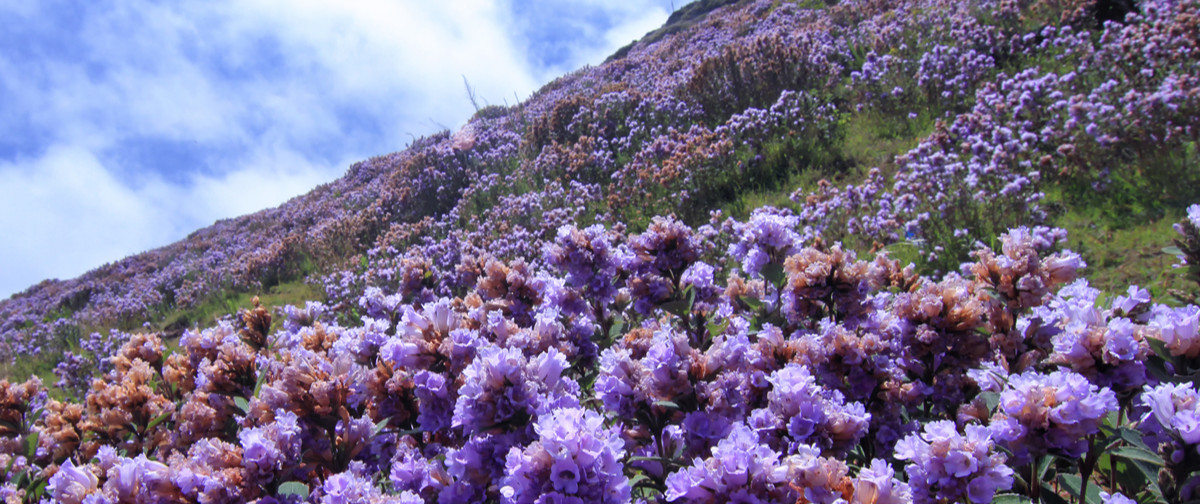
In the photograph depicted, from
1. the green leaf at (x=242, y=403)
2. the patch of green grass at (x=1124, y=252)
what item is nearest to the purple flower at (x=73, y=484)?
the green leaf at (x=242, y=403)

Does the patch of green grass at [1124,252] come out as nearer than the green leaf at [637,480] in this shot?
No

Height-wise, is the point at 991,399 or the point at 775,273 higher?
the point at 775,273

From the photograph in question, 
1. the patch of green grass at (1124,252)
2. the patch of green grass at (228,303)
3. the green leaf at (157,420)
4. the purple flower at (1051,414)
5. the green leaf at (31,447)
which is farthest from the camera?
the patch of green grass at (228,303)

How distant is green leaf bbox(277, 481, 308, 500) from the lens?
175 cm

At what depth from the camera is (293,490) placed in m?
1.76

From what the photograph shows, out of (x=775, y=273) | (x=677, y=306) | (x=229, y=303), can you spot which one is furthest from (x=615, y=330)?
(x=229, y=303)

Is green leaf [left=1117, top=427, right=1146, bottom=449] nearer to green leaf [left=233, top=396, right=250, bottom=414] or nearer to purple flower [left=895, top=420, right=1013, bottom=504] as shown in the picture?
purple flower [left=895, top=420, right=1013, bottom=504]

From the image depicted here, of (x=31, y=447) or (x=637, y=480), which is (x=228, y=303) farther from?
(x=637, y=480)

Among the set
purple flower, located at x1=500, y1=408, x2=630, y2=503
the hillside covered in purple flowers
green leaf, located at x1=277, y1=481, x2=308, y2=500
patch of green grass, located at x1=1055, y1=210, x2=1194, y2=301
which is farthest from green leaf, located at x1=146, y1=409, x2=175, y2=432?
patch of green grass, located at x1=1055, y1=210, x2=1194, y2=301

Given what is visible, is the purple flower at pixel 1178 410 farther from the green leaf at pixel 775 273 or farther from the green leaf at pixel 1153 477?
the green leaf at pixel 775 273

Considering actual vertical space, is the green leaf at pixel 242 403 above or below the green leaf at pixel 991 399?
above

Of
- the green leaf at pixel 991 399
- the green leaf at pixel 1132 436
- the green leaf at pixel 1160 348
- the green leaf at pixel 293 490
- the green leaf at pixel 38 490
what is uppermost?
the green leaf at pixel 38 490

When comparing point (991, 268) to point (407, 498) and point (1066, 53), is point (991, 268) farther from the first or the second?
point (1066, 53)

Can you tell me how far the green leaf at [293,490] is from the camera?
5.76ft
